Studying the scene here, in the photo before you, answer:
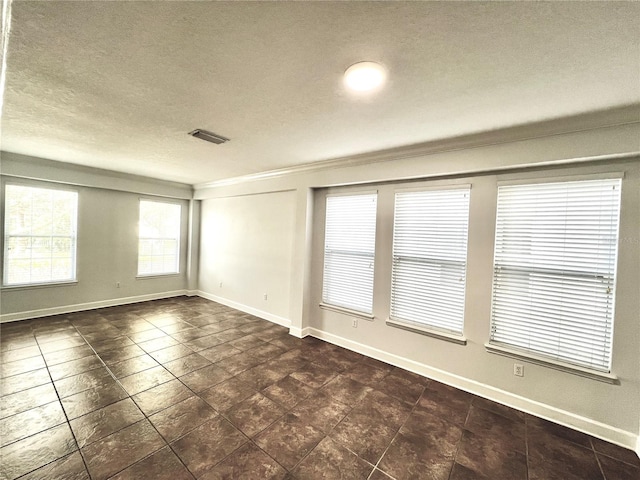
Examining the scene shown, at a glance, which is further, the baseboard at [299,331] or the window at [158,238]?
the window at [158,238]

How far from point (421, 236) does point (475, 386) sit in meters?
1.71

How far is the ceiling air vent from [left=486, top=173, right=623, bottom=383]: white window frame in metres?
3.07

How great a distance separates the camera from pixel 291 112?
88.2 inches

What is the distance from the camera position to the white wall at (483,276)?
211 centimetres

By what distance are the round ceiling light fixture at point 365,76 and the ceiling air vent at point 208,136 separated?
172cm

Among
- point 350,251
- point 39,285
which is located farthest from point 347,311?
point 39,285

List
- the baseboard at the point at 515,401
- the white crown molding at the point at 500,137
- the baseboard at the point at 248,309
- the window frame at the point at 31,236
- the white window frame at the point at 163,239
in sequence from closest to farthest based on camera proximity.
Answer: the white crown molding at the point at 500,137
the baseboard at the point at 515,401
the window frame at the point at 31,236
the baseboard at the point at 248,309
the white window frame at the point at 163,239

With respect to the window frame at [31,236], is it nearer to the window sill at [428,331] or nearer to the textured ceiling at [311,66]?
the textured ceiling at [311,66]

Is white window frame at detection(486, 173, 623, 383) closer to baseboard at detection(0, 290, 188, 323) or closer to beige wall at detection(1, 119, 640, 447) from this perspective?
beige wall at detection(1, 119, 640, 447)

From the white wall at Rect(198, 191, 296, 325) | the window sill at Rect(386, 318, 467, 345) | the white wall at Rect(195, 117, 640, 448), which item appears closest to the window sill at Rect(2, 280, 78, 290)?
the white wall at Rect(198, 191, 296, 325)

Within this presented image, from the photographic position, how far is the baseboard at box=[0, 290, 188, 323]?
4.14m

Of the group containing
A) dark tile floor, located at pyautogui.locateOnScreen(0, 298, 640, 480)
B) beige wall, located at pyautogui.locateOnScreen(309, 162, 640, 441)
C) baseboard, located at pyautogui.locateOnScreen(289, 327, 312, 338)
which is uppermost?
beige wall, located at pyautogui.locateOnScreen(309, 162, 640, 441)

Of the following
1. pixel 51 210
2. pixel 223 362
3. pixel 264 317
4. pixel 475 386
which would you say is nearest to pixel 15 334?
pixel 51 210

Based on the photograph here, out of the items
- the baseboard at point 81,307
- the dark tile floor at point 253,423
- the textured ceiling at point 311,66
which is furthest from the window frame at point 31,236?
the textured ceiling at point 311,66
